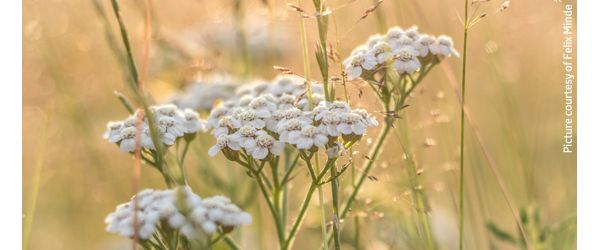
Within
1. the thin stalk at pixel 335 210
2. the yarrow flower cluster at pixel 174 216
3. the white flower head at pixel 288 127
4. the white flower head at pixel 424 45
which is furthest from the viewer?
the white flower head at pixel 424 45

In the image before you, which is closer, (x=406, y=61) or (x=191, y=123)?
(x=406, y=61)

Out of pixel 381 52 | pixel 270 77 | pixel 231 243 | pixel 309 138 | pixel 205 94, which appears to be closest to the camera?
pixel 309 138

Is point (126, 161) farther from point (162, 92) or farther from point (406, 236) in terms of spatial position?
point (406, 236)

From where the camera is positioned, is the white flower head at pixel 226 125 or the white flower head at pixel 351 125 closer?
the white flower head at pixel 351 125

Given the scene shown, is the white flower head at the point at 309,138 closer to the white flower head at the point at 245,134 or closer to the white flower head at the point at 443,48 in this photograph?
the white flower head at the point at 245,134

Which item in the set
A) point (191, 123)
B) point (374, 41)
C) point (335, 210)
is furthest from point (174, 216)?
point (374, 41)

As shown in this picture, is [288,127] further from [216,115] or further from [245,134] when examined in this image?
[216,115]

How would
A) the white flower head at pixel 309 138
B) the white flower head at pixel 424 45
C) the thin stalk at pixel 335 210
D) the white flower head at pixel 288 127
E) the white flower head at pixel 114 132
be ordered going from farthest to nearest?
the white flower head at pixel 424 45 < the white flower head at pixel 114 132 < the white flower head at pixel 288 127 < the white flower head at pixel 309 138 < the thin stalk at pixel 335 210

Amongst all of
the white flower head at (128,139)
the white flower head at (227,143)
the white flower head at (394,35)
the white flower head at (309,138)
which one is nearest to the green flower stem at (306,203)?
the white flower head at (309,138)
